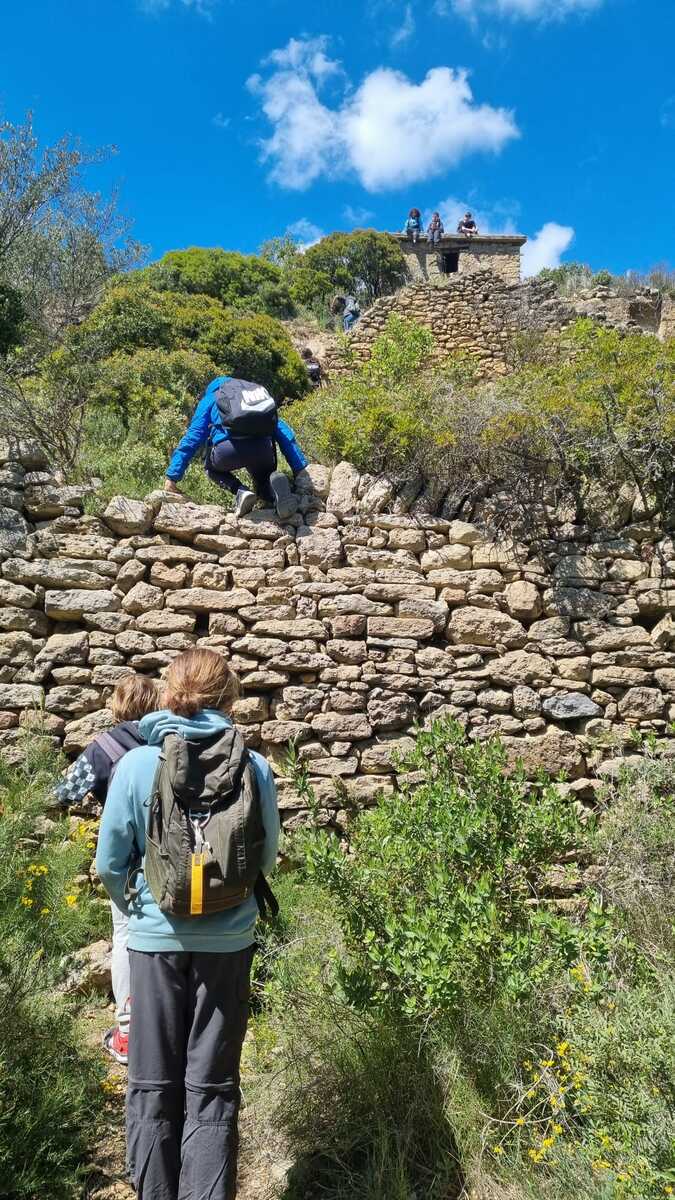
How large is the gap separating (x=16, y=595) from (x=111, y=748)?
1.63m

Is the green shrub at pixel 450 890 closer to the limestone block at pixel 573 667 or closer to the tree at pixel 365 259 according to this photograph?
the limestone block at pixel 573 667

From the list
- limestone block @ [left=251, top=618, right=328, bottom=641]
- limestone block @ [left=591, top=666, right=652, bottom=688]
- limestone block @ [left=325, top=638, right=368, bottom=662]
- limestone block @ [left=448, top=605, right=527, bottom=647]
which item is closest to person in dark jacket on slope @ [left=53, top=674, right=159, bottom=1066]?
limestone block @ [left=251, top=618, right=328, bottom=641]

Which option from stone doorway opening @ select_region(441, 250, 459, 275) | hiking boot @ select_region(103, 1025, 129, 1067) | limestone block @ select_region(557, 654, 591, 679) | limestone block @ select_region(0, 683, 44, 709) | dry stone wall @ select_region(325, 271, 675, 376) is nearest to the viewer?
hiking boot @ select_region(103, 1025, 129, 1067)

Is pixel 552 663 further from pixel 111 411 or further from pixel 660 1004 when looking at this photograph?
pixel 111 411

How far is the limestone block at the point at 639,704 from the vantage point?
16.4ft

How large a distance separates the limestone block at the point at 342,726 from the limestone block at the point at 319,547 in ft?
3.06

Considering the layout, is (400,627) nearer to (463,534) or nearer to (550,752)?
(463,534)

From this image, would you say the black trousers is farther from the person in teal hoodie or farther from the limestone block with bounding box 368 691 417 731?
the person in teal hoodie

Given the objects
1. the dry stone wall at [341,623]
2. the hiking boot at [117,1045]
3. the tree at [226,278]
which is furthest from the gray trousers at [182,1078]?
the tree at [226,278]

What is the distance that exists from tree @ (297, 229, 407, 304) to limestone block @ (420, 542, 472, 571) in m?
17.2

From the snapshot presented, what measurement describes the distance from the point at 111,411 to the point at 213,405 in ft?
8.20

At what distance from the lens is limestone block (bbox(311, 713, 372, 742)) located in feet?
15.1

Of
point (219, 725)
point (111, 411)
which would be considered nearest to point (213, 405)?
point (111, 411)

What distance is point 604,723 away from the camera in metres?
4.96
